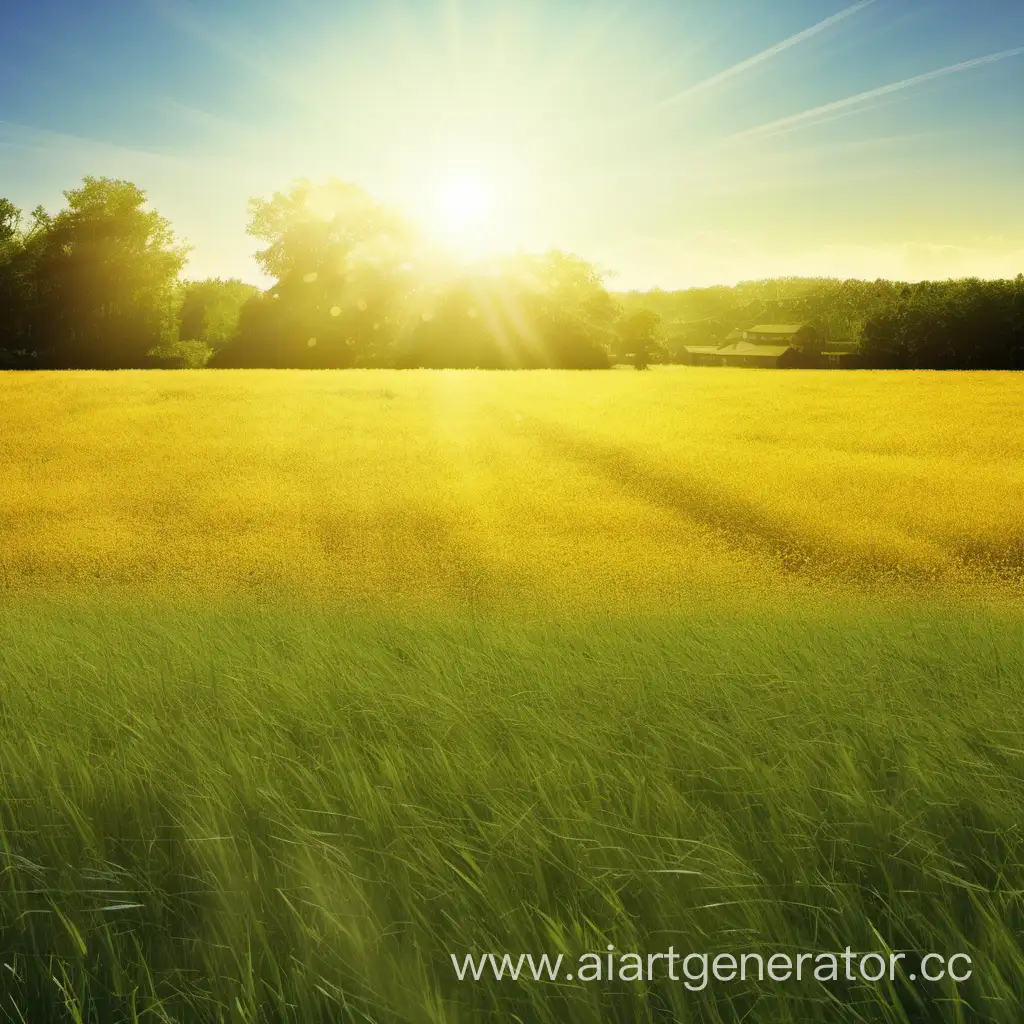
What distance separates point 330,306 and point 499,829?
34.5 m

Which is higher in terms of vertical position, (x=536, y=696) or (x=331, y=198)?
(x=331, y=198)

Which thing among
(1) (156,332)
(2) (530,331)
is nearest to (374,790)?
(2) (530,331)

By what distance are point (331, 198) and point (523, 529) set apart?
3262 cm

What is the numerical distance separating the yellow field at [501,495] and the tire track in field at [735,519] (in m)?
0.03

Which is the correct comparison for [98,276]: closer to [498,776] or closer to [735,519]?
[735,519]

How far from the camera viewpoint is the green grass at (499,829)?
204 cm

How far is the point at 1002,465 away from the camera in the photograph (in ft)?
39.0

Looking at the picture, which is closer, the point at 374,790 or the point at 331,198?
the point at 374,790

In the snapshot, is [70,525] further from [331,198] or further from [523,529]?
[331,198]

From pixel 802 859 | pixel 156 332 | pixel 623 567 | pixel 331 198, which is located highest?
pixel 331 198

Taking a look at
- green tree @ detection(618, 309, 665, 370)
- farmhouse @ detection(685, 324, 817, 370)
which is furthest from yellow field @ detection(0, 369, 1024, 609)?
farmhouse @ detection(685, 324, 817, 370)

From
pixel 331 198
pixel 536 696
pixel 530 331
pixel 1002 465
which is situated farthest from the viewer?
pixel 331 198

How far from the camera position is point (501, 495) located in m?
10.6

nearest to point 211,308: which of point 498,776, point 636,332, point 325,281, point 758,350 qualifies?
point 325,281
